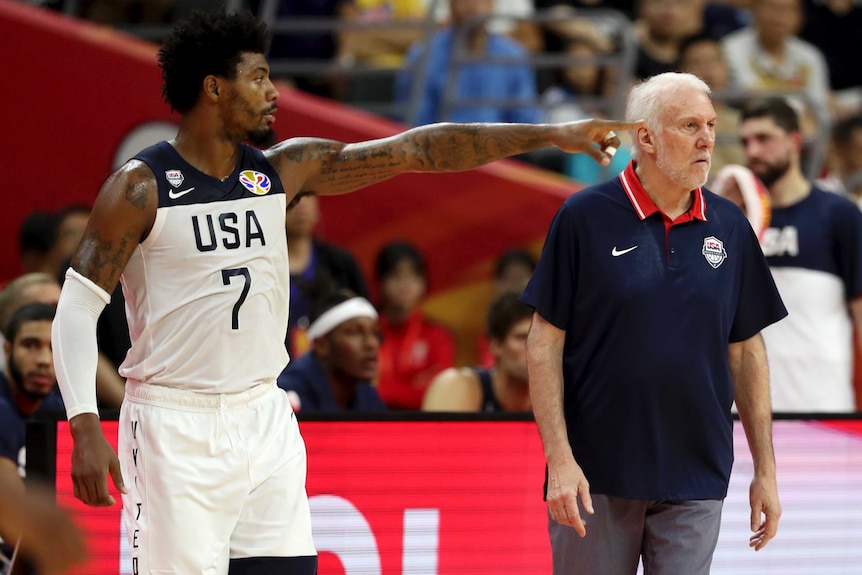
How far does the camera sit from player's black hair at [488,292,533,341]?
7102 mm

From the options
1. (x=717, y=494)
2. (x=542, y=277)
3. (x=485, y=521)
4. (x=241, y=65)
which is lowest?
(x=485, y=521)

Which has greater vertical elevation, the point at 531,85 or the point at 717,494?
the point at 531,85

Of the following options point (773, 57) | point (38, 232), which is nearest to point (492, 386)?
point (38, 232)

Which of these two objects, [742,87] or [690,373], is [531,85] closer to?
[742,87]

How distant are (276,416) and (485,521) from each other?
1.61m

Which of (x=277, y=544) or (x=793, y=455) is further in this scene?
(x=793, y=455)

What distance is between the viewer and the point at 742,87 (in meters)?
11.2

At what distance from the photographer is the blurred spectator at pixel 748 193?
6473mm

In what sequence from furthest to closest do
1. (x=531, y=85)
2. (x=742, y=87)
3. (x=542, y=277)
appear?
1. (x=742, y=87)
2. (x=531, y=85)
3. (x=542, y=277)

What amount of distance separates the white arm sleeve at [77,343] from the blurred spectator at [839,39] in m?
9.64

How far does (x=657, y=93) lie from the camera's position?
14.9ft

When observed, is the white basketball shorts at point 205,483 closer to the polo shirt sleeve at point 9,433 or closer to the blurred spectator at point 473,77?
the polo shirt sleeve at point 9,433

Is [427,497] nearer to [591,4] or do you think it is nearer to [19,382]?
[19,382]

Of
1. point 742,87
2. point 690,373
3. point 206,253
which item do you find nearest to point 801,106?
point 742,87
